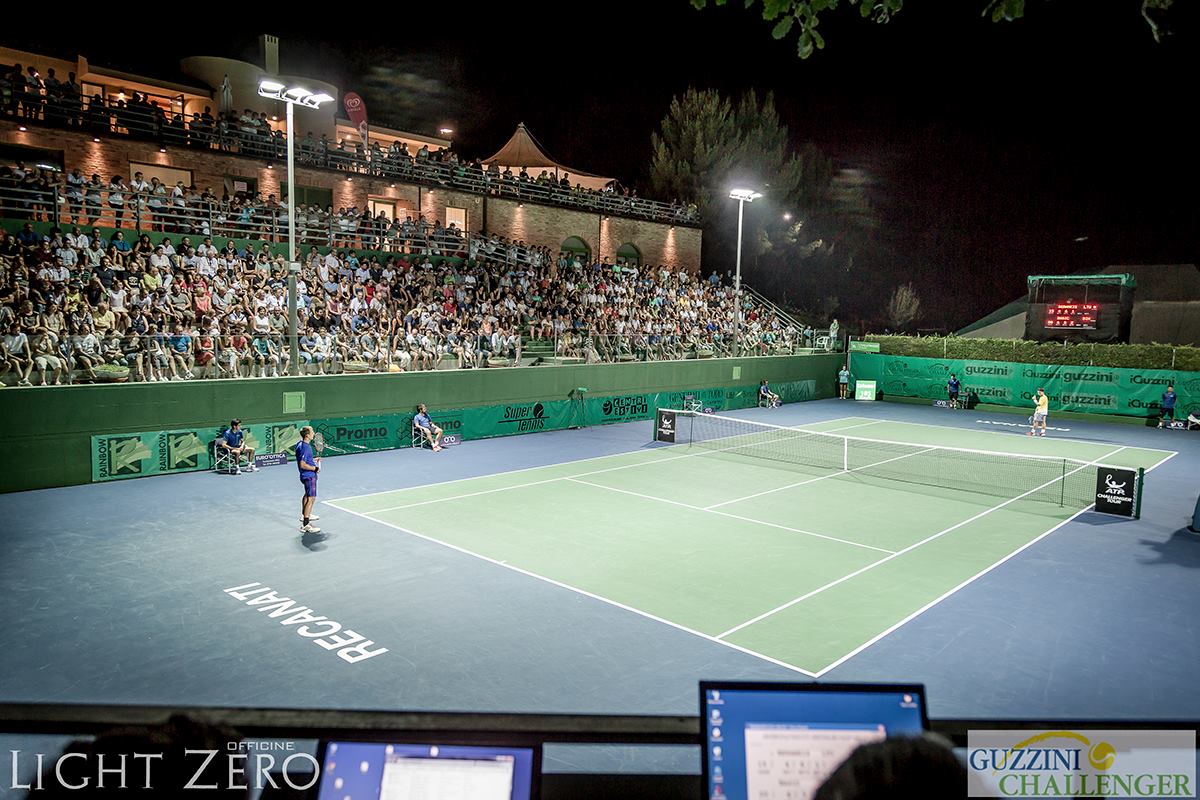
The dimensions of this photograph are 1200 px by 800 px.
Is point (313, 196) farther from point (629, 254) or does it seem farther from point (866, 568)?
point (866, 568)

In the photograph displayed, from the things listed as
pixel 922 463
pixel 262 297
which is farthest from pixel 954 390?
pixel 262 297

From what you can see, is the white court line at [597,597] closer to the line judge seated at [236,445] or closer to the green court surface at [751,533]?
the green court surface at [751,533]

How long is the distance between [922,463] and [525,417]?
45.5ft

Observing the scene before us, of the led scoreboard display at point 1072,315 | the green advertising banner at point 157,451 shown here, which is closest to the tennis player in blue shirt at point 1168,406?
the led scoreboard display at point 1072,315

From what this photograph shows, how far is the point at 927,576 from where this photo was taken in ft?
44.1

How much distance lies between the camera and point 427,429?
25516 millimetres

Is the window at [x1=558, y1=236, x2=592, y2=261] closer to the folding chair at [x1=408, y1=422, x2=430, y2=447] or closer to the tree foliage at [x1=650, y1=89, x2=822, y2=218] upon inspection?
the tree foliage at [x1=650, y1=89, x2=822, y2=218]

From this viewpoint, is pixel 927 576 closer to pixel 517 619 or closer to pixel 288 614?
pixel 517 619

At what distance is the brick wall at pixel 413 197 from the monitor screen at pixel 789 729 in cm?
3314

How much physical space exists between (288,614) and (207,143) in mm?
26283

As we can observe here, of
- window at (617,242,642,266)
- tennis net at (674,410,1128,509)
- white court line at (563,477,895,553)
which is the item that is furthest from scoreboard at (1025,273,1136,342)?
white court line at (563,477,895,553)

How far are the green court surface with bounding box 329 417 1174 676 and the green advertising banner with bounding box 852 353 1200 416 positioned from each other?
13.5 meters

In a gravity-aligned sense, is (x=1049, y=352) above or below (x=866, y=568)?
above

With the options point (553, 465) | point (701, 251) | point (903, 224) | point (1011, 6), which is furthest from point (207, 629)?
point (903, 224)
